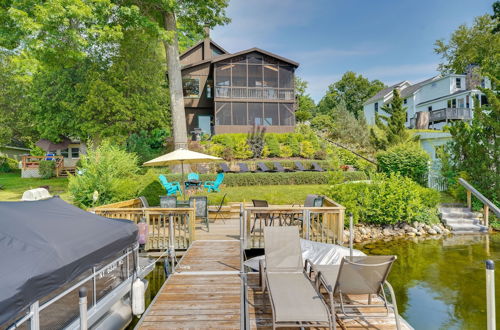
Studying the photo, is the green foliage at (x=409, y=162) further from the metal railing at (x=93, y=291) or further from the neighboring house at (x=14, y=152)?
the neighboring house at (x=14, y=152)

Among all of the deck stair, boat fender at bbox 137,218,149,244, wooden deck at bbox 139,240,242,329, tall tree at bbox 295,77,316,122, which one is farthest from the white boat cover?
tall tree at bbox 295,77,316,122

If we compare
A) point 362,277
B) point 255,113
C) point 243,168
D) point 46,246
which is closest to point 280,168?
point 243,168

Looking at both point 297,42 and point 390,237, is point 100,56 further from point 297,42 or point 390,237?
point 390,237

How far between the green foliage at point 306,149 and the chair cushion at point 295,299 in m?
18.3

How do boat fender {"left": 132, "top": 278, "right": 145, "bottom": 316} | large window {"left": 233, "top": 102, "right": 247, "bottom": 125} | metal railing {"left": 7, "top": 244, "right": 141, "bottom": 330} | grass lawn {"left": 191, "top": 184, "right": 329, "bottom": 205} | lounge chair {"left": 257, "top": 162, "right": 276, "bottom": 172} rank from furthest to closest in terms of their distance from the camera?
large window {"left": 233, "top": 102, "right": 247, "bottom": 125} → lounge chair {"left": 257, "top": 162, "right": 276, "bottom": 172} → grass lawn {"left": 191, "top": 184, "right": 329, "bottom": 205} → boat fender {"left": 132, "top": 278, "right": 145, "bottom": 316} → metal railing {"left": 7, "top": 244, "right": 141, "bottom": 330}

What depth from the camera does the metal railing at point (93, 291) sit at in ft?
10.2

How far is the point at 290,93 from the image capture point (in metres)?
26.9

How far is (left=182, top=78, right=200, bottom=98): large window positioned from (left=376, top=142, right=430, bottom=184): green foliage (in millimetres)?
18589

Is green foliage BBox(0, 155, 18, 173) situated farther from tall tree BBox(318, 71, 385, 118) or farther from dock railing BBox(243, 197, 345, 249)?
tall tree BBox(318, 71, 385, 118)

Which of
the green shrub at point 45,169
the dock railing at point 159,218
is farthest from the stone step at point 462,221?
the green shrub at point 45,169

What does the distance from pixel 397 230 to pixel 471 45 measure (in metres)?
32.0

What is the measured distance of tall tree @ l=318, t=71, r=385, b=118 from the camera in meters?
51.8

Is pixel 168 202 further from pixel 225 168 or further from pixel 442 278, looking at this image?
pixel 225 168

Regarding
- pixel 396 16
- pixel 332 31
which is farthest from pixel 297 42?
pixel 396 16
